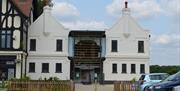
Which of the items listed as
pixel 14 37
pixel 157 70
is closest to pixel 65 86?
pixel 14 37

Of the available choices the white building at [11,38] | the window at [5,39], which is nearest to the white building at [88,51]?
the white building at [11,38]

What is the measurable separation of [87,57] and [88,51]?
1077 mm

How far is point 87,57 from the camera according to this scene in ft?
216

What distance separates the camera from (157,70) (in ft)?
235

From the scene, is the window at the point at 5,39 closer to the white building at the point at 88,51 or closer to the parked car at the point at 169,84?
the white building at the point at 88,51

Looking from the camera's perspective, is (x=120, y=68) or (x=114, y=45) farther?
(x=114, y=45)

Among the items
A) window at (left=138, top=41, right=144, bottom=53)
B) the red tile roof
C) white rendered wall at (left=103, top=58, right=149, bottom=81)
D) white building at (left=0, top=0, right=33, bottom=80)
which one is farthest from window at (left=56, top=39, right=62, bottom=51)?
window at (left=138, top=41, right=144, bottom=53)

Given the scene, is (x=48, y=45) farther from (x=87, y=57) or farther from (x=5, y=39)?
(x=5, y=39)

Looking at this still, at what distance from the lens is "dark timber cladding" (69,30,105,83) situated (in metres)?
65.7

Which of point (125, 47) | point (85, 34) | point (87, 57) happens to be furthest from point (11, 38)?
point (125, 47)

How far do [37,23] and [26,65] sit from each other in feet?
20.0

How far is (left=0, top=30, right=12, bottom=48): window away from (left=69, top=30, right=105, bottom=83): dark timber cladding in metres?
9.57

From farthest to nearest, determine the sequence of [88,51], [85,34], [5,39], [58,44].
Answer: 1. [88,51]
2. [58,44]
3. [85,34]
4. [5,39]

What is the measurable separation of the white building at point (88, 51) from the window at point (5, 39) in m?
5.28
